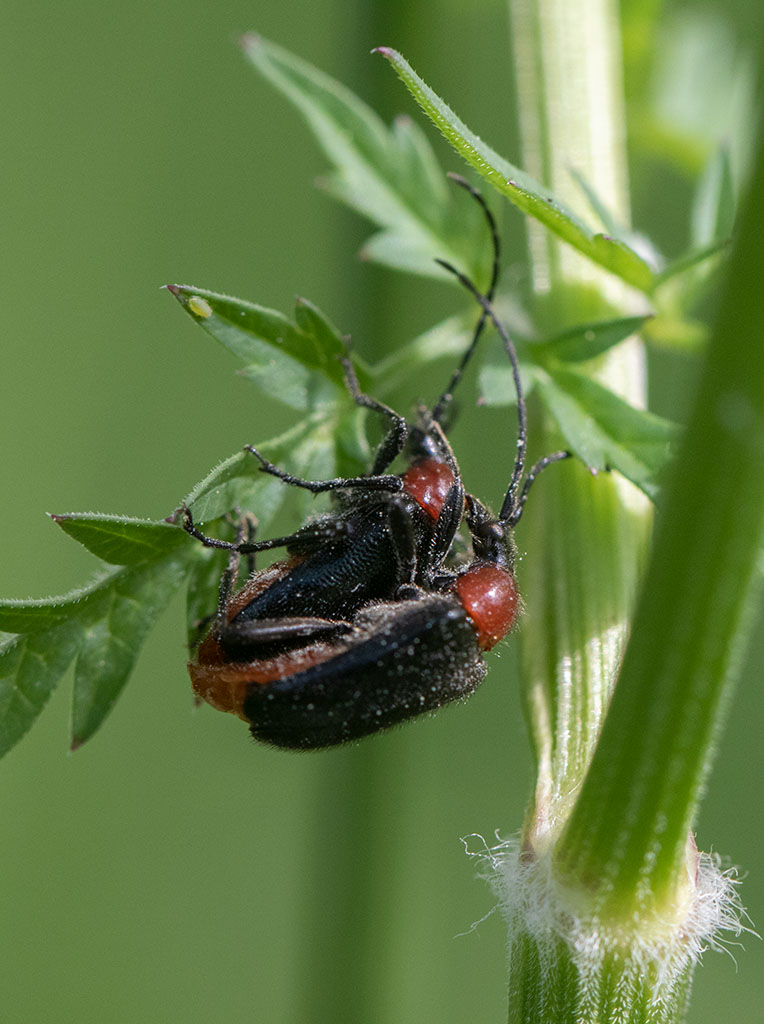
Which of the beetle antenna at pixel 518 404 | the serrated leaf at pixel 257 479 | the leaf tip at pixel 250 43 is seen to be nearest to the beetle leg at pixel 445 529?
the beetle antenna at pixel 518 404

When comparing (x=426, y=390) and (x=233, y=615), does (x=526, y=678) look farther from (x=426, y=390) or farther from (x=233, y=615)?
(x=426, y=390)

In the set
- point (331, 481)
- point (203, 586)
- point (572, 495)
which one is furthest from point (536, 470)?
point (203, 586)

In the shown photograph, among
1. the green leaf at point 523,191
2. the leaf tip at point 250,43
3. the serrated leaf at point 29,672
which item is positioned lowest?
A: the serrated leaf at point 29,672

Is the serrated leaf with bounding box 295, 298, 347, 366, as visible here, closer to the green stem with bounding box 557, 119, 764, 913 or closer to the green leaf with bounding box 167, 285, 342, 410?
the green leaf with bounding box 167, 285, 342, 410

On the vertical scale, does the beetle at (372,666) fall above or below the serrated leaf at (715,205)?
below

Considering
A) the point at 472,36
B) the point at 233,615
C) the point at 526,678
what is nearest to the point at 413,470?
the point at 233,615

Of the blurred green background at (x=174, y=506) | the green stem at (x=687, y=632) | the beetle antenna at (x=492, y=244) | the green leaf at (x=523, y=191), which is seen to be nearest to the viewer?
the green stem at (x=687, y=632)

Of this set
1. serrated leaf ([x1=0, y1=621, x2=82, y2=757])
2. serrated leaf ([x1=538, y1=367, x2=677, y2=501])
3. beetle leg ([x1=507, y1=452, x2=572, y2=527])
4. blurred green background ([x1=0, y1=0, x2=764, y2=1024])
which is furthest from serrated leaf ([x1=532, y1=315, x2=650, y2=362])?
blurred green background ([x1=0, y1=0, x2=764, y2=1024])

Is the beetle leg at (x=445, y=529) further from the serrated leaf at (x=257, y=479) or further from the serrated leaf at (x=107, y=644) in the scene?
the serrated leaf at (x=107, y=644)
